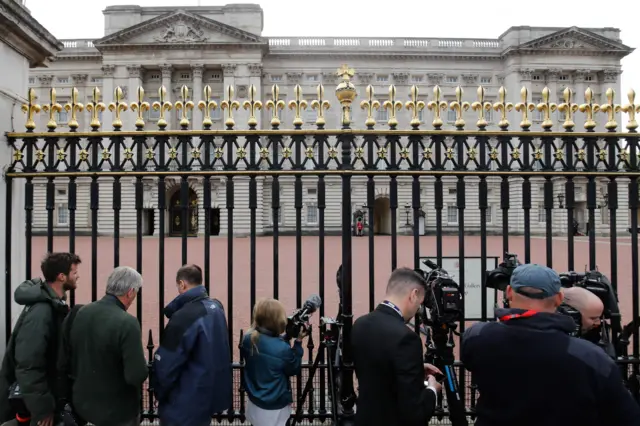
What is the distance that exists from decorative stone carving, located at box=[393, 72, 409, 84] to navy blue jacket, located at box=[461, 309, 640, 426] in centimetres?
4085

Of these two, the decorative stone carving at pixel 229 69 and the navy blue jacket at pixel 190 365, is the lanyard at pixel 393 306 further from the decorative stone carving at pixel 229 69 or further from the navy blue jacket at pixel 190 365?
the decorative stone carving at pixel 229 69

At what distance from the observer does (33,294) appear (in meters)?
3.12

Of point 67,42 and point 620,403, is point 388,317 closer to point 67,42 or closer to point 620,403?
point 620,403

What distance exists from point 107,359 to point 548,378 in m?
2.54

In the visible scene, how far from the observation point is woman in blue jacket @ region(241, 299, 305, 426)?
10.9 ft

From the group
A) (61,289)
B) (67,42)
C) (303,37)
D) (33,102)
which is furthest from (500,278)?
(67,42)

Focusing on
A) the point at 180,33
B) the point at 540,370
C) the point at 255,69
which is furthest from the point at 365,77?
the point at 540,370

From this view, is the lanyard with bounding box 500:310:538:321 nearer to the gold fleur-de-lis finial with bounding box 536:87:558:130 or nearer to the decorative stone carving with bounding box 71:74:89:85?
the gold fleur-de-lis finial with bounding box 536:87:558:130

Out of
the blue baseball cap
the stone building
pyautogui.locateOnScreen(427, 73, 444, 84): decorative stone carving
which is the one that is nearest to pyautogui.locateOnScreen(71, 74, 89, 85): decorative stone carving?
the stone building

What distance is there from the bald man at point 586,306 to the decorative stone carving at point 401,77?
40181 mm

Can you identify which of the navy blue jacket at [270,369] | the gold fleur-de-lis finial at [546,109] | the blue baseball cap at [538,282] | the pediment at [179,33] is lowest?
the navy blue jacket at [270,369]

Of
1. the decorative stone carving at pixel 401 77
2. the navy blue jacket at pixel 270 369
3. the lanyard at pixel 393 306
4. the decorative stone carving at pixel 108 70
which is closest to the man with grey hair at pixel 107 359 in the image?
the navy blue jacket at pixel 270 369

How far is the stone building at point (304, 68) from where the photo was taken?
36219 mm

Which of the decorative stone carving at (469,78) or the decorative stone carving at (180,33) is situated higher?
the decorative stone carving at (180,33)
